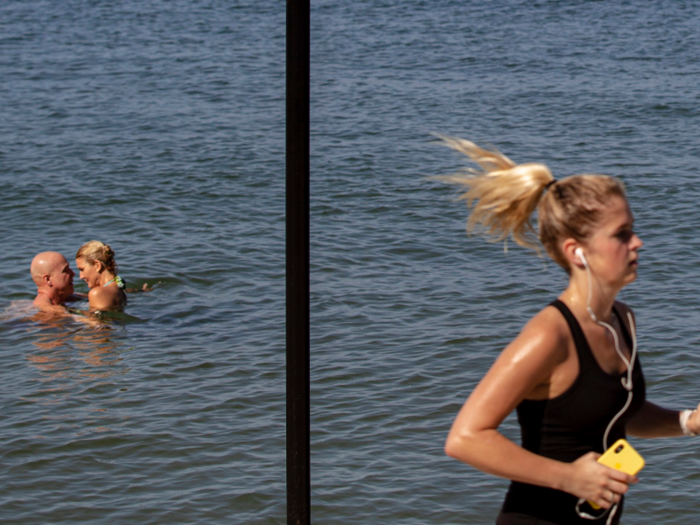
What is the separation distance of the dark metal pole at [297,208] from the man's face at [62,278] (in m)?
6.62

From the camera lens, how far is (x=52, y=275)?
926 cm

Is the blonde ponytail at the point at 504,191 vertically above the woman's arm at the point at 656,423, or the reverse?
the blonde ponytail at the point at 504,191

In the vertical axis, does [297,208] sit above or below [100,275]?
above

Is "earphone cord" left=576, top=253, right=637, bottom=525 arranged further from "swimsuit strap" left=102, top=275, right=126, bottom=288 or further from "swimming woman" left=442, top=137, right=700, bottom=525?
"swimsuit strap" left=102, top=275, right=126, bottom=288

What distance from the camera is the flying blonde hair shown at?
2.57 m

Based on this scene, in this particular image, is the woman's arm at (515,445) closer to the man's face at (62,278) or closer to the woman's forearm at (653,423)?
the woman's forearm at (653,423)

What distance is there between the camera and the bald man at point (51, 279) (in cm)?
920

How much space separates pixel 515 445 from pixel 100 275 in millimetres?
7563

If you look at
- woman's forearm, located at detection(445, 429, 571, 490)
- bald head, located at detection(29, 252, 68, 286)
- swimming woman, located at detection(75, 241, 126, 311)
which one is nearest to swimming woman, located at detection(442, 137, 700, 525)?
woman's forearm, located at detection(445, 429, 571, 490)

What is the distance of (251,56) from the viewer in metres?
24.9

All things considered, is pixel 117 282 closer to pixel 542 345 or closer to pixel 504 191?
pixel 504 191

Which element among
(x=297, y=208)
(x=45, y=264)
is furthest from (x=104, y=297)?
(x=297, y=208)

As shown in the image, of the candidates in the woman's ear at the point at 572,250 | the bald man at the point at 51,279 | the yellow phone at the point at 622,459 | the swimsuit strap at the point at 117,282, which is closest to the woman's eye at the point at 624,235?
the woman's ear at the point at 572,250

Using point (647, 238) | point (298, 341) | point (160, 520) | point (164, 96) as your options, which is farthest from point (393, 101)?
point (298, 341)
